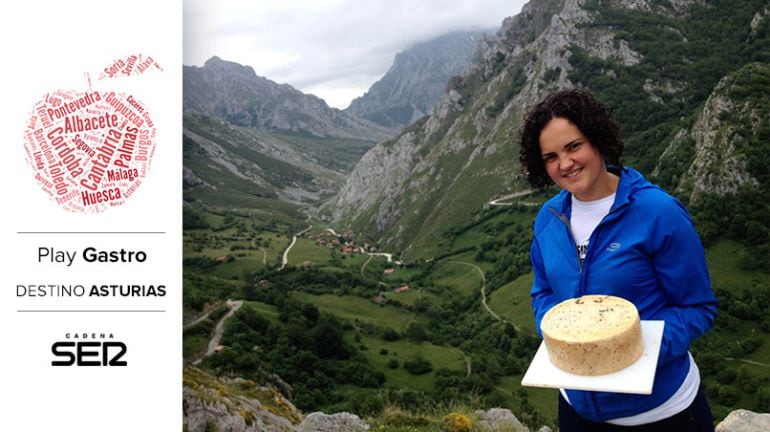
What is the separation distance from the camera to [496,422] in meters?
11.0

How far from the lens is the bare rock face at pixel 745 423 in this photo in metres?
8.25

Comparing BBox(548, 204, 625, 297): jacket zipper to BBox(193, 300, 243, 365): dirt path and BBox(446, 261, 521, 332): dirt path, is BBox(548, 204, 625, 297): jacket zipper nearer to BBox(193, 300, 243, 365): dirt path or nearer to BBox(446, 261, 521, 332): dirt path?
BBox(193, 300, 243, 365): dirt path

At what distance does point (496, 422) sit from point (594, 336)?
8.21m

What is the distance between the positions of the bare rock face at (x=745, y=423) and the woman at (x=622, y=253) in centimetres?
579

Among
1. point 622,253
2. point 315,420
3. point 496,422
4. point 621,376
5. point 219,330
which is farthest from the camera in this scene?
point 219,330

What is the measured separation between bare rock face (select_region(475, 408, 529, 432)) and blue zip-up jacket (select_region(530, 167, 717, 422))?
22.2ft

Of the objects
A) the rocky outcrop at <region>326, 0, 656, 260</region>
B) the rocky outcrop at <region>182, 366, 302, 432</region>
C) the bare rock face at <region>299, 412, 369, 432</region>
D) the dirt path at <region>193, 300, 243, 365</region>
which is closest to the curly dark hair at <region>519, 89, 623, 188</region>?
the bare rock face at <region>299, 412, 369, 432</region>

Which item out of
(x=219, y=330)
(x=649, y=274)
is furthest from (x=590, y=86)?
(x=649, y=274)

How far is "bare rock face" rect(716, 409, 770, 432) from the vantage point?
8.25 metres

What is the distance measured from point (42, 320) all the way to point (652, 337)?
7.48 meters

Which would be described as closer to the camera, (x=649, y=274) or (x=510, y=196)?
(x=649, y=274)

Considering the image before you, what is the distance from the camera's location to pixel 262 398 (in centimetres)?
1817

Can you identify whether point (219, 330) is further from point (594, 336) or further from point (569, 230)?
point (594, 336)

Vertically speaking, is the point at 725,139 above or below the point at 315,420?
above
